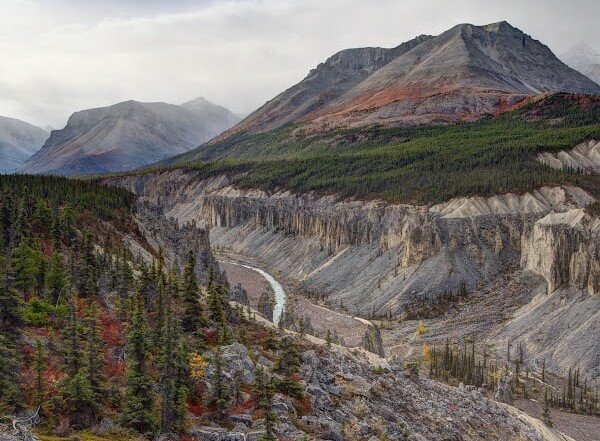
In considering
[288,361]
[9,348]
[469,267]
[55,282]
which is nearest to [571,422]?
[288,361]

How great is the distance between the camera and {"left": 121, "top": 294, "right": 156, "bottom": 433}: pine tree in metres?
28.0

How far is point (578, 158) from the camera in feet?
526

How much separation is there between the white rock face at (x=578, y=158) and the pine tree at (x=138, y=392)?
14011 centimetres


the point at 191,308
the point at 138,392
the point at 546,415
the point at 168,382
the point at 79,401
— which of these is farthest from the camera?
the point at 546,415

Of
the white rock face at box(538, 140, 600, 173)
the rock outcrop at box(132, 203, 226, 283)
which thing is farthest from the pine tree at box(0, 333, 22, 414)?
the white rock face at box(538, 140, 600, 173)

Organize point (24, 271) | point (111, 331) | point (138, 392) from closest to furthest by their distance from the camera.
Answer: point (138, 392) < point (111, 331) < point (24, 271)

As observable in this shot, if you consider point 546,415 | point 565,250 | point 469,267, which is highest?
point 565,250

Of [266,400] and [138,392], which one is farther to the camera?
[266,400]

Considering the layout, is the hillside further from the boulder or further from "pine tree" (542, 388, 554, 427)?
the boulder

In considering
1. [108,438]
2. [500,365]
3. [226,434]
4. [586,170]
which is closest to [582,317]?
[500,365]

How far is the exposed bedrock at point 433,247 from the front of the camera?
87.2 m

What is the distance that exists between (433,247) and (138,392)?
260ft

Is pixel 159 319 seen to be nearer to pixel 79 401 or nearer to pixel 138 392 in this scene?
pixel 138 392

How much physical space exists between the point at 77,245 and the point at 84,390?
32129 millimetres
